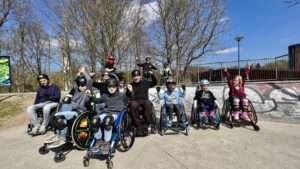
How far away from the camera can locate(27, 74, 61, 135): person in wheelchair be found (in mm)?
4699

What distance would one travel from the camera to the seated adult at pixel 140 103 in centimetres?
416

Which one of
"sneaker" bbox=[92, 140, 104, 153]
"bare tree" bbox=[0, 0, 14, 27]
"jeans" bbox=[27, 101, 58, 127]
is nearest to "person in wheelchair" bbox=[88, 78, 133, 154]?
"sneaker" bbox=[92, 140, 104, 153]

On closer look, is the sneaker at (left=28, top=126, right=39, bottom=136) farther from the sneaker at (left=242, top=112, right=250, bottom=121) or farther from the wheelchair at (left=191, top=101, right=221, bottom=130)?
the sneaker at (left=242, top=112, right=250, bottom=121)

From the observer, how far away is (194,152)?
3348mm

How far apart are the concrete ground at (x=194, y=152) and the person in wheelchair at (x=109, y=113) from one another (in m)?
0.26

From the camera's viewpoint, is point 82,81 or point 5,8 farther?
point 5,8

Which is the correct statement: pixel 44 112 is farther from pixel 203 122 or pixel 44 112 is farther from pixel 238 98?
pixel 238 98

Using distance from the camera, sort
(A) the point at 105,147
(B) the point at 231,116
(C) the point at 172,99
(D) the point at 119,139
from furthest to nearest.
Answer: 1. (B) the point at 231,116
2. (C) the point at 172,99
3. (D) the point at 119,139
4. (A) the point at 105,147

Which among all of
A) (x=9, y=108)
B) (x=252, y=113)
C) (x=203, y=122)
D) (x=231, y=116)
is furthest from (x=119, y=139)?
(x=9, y=108)

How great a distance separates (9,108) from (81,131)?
7120 mm

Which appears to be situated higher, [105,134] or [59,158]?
[105,134]

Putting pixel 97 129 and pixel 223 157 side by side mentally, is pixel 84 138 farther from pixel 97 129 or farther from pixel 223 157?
pixel 223 157

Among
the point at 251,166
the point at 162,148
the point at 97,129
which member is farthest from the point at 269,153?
the point at 97,129

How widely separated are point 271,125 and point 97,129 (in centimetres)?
438
